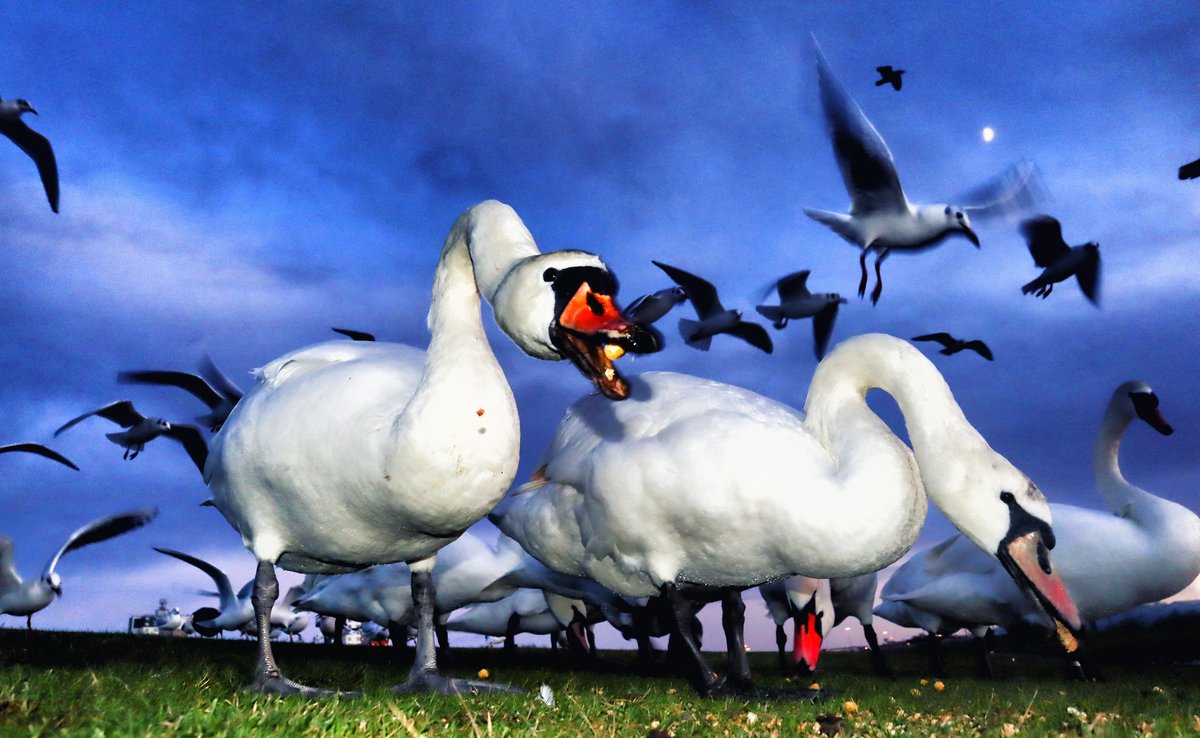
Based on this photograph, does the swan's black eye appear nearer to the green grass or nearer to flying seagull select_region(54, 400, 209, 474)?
the green grass

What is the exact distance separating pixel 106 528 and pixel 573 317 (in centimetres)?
1047

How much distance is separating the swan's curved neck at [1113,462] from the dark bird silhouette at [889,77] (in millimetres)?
5307

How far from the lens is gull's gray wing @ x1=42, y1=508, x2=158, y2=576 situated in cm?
1163

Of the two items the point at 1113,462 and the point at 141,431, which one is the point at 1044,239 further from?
the point at 141,431

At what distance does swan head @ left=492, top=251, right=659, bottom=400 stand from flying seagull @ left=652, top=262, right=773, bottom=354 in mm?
11160

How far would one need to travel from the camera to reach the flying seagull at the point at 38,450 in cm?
1163

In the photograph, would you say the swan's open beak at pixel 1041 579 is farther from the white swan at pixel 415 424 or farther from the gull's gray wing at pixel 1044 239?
the gull's gray wing at pixel 1044 239

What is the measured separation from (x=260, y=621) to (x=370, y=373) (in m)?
1.67

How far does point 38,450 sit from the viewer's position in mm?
12258

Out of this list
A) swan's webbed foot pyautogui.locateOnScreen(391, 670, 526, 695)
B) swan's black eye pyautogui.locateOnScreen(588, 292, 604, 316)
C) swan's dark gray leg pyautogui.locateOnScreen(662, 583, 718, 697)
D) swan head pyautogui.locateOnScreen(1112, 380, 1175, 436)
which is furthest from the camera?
swan head pyautogui.locateOnScreen(1112, 380, 1175, 436)

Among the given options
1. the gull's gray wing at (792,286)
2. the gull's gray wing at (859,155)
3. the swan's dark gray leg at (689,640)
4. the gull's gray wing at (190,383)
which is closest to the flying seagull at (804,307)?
the gull's gray wing at (792,286)

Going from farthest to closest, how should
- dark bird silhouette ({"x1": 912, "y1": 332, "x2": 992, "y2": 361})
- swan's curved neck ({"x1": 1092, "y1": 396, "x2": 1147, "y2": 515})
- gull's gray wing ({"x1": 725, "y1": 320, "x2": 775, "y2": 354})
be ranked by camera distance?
1. gull's gray wing ({"x1": 725, "y1": 320, "x2": 775, "y2": 354})
2. dark bird silhouette ({"x1": 912, "y1": 332, "x2": 992, "y2": 361})
3. swan's curved neck ({"x1": 1092, "y1": 396, "x2": 1147, "y2": 515})

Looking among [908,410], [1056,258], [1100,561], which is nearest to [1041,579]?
[908,410]

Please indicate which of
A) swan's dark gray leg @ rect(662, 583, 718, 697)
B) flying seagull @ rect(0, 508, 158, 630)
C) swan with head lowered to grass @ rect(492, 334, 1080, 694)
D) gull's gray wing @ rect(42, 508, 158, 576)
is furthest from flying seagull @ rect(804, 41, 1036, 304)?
flying seagull @ rect(0, 508, 158, 630)
